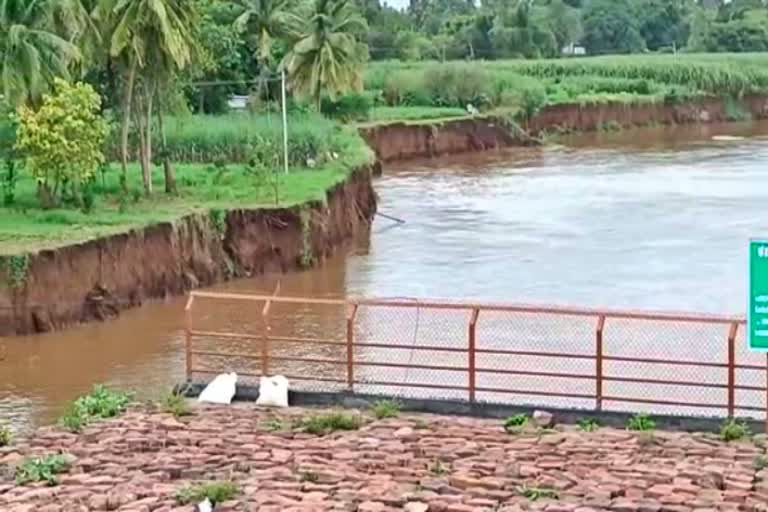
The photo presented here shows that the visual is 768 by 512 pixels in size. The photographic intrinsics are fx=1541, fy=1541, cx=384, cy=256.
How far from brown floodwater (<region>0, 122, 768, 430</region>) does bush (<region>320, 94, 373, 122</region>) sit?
3778 mm

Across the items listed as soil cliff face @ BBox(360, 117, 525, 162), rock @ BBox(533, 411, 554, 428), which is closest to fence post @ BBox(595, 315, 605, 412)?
rock @ BBox(533, 411, 554, 428)

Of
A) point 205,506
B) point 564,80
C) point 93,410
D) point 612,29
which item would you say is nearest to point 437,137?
point 564,80

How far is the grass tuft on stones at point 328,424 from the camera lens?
15414 millimetres

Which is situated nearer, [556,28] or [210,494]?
[210,494]

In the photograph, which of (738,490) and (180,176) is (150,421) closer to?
(738,490)

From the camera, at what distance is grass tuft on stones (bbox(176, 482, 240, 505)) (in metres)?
12.6

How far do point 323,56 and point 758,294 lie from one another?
40.6 meters

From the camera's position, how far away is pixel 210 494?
1263cm

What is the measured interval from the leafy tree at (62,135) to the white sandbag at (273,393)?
49.4 ft

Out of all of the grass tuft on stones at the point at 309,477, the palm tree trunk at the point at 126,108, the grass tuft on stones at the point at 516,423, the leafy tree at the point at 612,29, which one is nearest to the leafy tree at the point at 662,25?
the leafy tree at the point at 612,29

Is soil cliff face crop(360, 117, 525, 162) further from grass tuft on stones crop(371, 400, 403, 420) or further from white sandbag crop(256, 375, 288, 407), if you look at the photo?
grass tuft on stones crop(371, 400, 403, 420)

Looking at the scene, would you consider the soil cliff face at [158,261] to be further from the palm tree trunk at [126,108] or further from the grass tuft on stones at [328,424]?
the grass tuft on stones at [328,424]

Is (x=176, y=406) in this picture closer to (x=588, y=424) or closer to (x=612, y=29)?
(x=588, y=424)

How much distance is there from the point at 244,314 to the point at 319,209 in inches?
263
